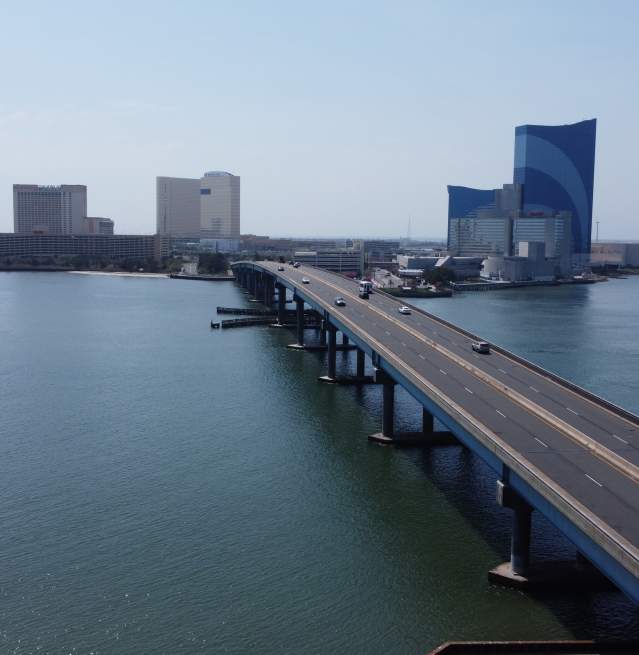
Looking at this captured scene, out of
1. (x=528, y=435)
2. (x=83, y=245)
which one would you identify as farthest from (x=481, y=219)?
(x=528, y=435)

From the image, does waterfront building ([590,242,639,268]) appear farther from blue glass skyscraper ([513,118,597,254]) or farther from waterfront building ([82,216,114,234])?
waterfront building ([82,216,114,234])

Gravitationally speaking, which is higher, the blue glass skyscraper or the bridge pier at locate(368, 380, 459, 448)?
the blue glass skyscraper

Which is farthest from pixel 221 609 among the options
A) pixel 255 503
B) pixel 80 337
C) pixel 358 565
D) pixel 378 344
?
pixel 80 337

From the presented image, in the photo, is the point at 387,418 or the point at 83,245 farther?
the point at 83,245

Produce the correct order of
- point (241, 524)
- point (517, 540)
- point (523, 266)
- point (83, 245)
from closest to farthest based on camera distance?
point (517, 540)
point (241, 524)
point (523, 266)
point (83, 245)

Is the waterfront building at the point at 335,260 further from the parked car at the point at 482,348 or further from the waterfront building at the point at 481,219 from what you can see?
the parked car at the point at 482,348

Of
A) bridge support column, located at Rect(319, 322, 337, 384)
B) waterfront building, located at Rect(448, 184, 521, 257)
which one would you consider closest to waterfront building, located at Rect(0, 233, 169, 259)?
waterfront building, located at Rect(448, 184, 521, 257)

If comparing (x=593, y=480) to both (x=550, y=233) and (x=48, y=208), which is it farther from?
(x=48, y=208)

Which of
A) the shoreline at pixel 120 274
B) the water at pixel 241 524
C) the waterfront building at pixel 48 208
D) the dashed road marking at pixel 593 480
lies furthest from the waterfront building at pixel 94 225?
the dashed road marking at pixel 593 480

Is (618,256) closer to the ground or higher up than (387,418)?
higher up
